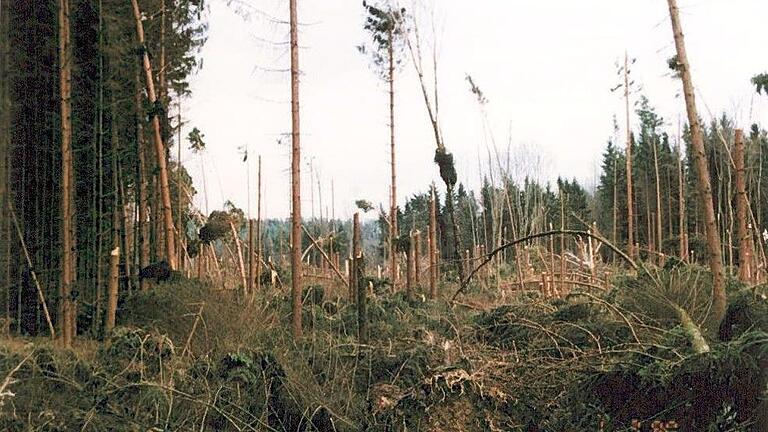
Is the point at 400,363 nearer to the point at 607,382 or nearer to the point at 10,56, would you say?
the point at 607,382

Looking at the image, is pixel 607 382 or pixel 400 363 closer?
pixel 607 382

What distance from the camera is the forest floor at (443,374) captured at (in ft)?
19.7

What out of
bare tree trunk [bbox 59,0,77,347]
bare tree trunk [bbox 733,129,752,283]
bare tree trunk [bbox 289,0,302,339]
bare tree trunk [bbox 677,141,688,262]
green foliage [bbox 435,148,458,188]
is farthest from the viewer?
green foliage [bbox 435,148,458,188]

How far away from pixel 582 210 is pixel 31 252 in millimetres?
12537

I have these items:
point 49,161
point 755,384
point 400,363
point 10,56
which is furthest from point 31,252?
point 755,384

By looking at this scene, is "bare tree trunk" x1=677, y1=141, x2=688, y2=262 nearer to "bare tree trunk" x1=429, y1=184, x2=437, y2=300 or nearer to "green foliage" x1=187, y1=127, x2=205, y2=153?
"bare tree trunk" x1=429, y1=184, x2=437, y2=300

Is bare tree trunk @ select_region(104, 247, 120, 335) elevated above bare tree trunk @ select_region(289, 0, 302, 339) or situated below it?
below

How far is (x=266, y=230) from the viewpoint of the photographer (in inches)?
607

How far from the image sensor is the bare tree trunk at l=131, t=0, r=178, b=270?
1087 centimetres

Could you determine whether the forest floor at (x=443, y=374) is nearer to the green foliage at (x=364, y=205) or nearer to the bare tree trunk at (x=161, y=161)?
the bare tree trunk at (x=161, y=161)

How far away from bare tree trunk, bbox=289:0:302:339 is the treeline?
2.48 meters

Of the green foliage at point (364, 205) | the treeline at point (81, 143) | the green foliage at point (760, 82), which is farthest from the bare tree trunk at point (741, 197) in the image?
the green foliage at point (364, 205)

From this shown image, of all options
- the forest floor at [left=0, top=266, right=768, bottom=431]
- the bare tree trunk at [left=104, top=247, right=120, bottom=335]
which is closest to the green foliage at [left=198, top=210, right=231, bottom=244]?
the bare tree trunk at [left=104, top=247, right=120, bottom=335]

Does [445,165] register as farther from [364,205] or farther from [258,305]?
[258,305]
